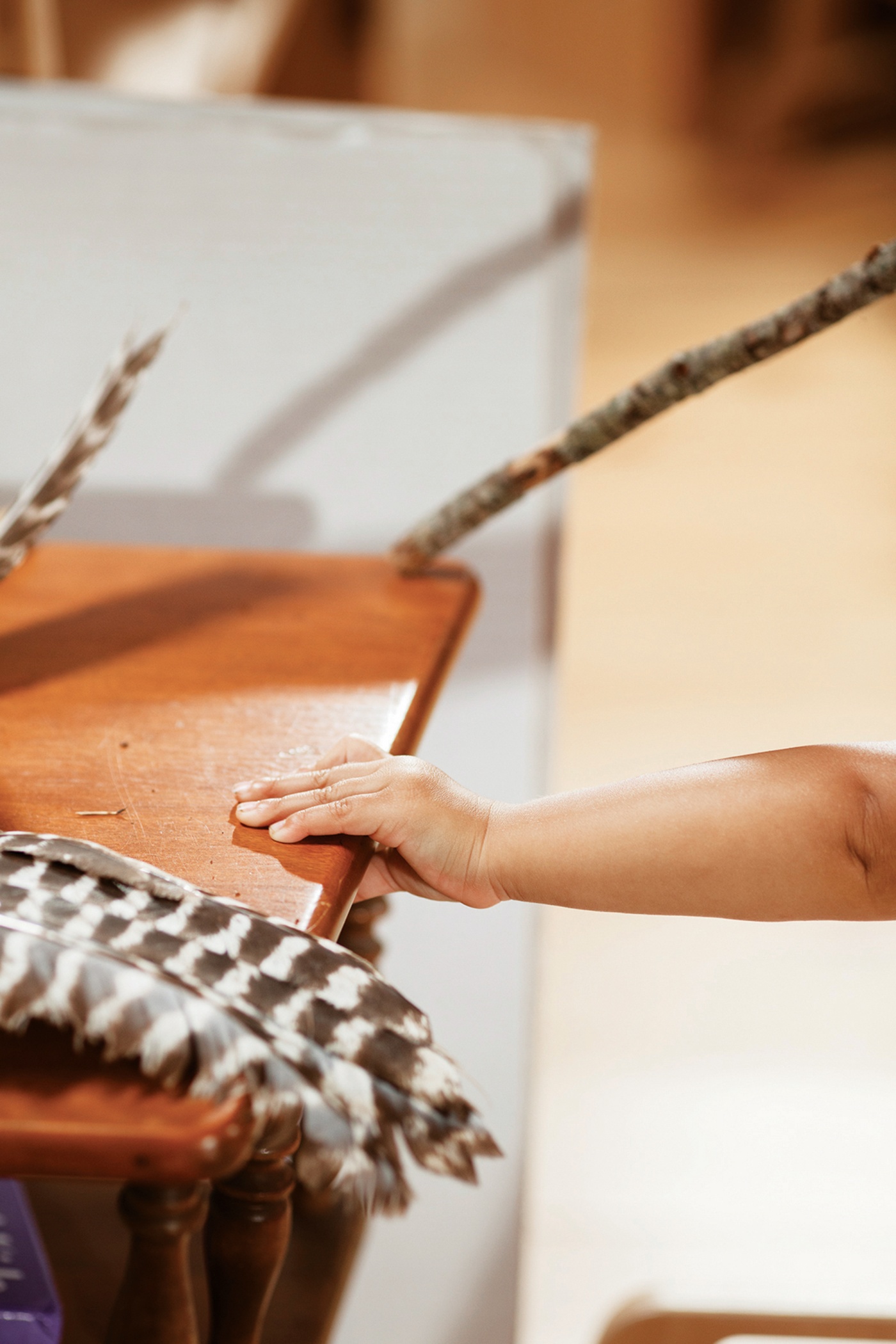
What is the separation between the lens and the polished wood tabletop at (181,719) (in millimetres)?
299

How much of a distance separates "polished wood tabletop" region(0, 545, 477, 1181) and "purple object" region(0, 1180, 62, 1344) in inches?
14.8

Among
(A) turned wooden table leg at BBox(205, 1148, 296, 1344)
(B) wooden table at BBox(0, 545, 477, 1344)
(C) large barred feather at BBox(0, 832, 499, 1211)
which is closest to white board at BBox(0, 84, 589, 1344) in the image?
(B) wooden table at BBox(0, 545, 477, 1344)

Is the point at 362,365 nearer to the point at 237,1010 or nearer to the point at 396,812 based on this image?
the point at 396,812

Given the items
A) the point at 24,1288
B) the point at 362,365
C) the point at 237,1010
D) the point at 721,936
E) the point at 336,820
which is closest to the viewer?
the point at 237,1010

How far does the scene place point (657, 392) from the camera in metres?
0.65

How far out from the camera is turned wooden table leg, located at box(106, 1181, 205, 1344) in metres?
0.41

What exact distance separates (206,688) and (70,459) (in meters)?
0.15

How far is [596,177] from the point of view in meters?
3.71

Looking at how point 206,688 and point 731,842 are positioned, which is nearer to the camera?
point 731,842

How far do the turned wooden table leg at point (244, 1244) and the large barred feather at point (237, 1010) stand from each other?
0.64 ft

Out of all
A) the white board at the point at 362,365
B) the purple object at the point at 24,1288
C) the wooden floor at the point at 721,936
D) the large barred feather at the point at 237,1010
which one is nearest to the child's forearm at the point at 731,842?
the large barred feather at the point at 237,1010

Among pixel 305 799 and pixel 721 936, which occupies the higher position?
pixel 305 799

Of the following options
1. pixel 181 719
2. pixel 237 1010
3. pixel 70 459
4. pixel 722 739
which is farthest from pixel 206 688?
pixel 722 739

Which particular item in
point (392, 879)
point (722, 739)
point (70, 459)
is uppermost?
point (70, 459)
